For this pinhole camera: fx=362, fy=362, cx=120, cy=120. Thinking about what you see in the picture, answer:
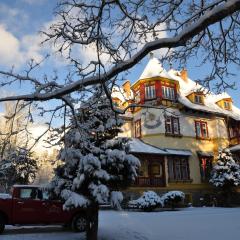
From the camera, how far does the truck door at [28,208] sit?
49.5 ft

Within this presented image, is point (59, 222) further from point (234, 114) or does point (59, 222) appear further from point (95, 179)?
point (234, 114)

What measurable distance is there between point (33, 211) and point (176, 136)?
823 inches

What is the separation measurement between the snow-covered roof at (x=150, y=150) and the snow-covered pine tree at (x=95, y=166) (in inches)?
637

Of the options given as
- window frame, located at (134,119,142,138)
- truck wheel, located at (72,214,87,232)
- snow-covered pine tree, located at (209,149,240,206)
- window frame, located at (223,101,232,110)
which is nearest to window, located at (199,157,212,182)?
snow-covered pine tree, located at (209,149,240,206)

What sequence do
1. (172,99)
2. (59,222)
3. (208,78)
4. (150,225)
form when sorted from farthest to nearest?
(172,99)
(150,225)
(59,222)
(208,78)

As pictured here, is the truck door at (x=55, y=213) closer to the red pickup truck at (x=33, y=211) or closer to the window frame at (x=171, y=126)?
the red pickup truck at (x=33, y=211)

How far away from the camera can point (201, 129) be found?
119 ft

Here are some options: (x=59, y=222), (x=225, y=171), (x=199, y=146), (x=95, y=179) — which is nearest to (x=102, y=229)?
(x=59, y=222)

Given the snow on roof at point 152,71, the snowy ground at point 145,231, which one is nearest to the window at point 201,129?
the snow on roof at point 152,71

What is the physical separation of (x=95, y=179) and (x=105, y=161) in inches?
30.5

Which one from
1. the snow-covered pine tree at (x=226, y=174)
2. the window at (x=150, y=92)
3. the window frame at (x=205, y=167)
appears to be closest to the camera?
the snow-covered pine tree at (x=226, y=174)

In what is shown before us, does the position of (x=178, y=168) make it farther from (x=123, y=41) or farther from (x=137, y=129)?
(x=123, y=41)

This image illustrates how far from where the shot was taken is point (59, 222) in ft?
50.8

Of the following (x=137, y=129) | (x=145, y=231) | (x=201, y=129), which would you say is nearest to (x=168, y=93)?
(x=137, y=129)
